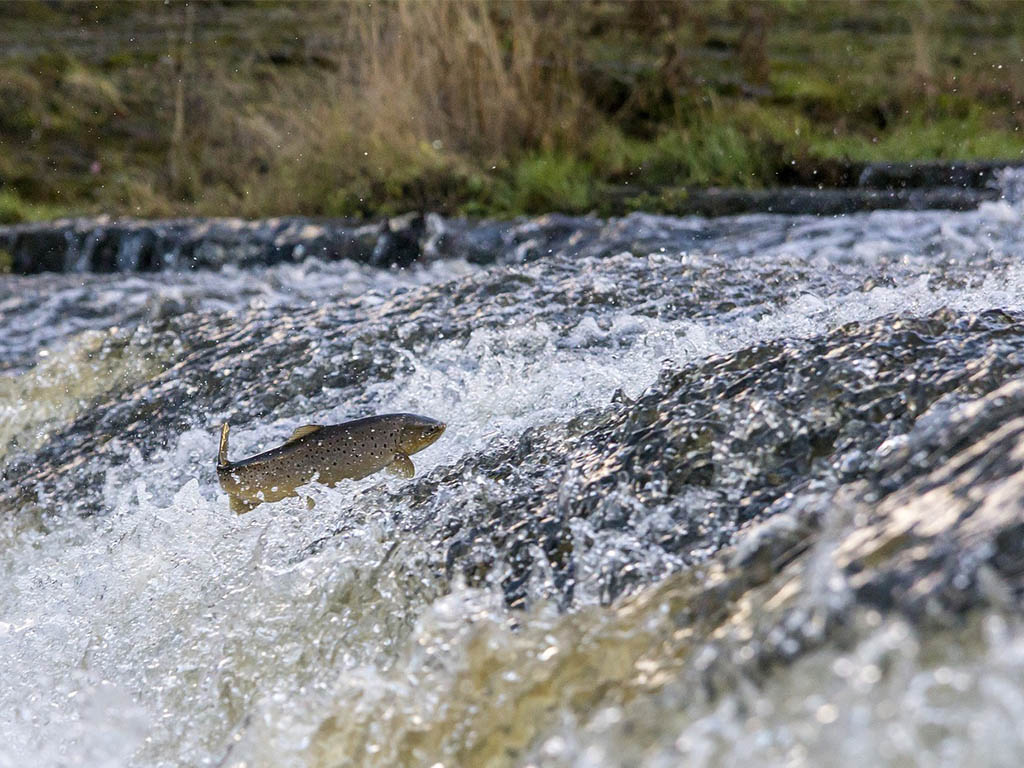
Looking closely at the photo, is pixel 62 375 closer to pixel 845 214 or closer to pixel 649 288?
pixel 649 288

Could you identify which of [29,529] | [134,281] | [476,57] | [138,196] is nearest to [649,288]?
[29,529]

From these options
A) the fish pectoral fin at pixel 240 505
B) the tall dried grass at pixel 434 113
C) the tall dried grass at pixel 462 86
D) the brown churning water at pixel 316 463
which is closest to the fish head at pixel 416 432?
the brown churning water at pixel 316 463

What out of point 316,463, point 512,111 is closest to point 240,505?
point 316,463

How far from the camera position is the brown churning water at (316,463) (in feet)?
9.08

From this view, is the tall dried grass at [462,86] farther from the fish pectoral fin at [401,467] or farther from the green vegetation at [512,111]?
the fish pectoral fin at [401,467]

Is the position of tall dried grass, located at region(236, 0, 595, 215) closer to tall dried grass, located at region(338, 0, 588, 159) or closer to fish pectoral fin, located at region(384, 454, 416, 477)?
tall dried grass, located at region(338, 0, 588, 159)

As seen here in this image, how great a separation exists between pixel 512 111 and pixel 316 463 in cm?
477

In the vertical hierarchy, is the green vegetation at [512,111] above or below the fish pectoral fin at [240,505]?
below

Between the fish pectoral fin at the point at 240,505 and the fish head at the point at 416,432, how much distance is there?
15.6 inches

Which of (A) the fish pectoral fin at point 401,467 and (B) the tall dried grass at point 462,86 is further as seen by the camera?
(B) the tall dried grass at point 462,86

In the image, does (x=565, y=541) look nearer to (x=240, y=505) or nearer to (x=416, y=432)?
(x=416, y=432)

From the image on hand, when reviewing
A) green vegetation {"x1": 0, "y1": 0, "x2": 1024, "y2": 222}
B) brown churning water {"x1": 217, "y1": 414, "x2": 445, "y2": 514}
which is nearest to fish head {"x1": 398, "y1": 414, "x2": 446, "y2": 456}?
brown churning water {"x1": 217, "y1": 414, "x2": 445, "y2": 514}

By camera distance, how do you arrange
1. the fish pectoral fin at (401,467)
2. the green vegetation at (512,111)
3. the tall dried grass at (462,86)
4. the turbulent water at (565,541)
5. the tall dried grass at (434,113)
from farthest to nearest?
the tall dried grass at (462,86) → the tall dried grass at (434,113) → the green vegetation at (512,111) → the fish pectoral fin at (401,467) → the turbulent water at (565,541)

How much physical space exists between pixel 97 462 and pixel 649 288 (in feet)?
6.18
